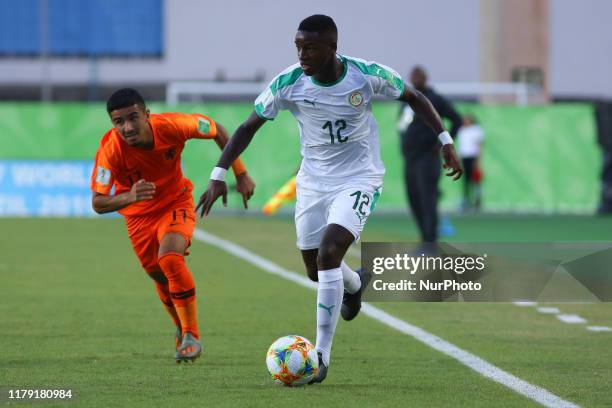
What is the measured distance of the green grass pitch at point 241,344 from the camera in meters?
7.48

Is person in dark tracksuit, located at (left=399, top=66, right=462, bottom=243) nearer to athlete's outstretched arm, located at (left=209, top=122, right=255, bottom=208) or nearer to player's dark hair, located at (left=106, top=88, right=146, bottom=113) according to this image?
athlete's outstretched arm, located at (left=209, top=122, right=255, bottom=208)

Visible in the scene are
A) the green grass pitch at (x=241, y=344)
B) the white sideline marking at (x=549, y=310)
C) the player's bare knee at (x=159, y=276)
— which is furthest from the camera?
the white sideline marking at (x=549, y=310)

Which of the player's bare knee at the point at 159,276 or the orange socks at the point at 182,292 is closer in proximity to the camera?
the orange socks at the point at 182,292

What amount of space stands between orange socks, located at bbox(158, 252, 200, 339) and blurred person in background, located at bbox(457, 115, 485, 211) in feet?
64.9

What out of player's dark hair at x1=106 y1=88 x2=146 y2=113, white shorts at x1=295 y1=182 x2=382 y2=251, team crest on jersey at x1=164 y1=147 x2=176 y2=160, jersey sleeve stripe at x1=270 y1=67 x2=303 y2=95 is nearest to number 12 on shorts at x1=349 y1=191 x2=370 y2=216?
white shorts at x1=295 y1=182 x2=382 y2=251

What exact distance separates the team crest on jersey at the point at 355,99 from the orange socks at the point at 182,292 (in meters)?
1.48

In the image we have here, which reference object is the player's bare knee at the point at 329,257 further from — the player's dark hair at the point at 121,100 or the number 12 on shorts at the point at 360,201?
the player's dark hair at the point at 121,100

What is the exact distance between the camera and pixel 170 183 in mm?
9164

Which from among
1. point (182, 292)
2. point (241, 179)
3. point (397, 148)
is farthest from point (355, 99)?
point (397, 148)

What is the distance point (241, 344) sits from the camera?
9578 millimetres

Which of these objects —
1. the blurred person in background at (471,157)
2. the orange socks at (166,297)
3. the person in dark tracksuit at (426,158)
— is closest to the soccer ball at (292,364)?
the orange socks at (166,297)

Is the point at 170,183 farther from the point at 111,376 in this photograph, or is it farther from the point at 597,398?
the point at 597,398

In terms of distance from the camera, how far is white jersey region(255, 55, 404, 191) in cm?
828

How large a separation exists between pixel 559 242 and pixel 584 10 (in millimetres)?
27868
